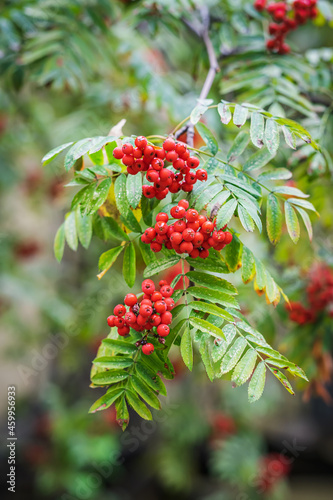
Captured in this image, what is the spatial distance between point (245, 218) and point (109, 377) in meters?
0.45

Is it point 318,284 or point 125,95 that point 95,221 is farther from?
point 125,95

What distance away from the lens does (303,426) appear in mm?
4398

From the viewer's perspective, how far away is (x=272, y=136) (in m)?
0.92

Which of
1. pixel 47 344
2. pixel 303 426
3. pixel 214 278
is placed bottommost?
pixel 303 426

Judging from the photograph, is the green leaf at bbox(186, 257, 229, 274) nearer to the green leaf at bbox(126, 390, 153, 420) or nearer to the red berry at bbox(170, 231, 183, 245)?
the red berry at bbox(170, 231, 183, 245)

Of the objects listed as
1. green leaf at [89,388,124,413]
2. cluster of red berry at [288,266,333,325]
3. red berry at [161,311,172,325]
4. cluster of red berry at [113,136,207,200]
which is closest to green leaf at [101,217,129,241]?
cluster of red berry at [113,136,207,200]

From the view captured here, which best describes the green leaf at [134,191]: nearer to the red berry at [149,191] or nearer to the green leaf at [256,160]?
the red berry at [149,191]

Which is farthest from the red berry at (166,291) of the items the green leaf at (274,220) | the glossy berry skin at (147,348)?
the green leaf at (274,220)

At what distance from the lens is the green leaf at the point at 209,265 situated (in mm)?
858

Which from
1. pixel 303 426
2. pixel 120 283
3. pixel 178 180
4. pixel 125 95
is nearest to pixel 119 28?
pixel 125 95

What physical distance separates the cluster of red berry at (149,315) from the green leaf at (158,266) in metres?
0.02

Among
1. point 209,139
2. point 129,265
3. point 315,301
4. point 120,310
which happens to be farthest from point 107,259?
point 315,301

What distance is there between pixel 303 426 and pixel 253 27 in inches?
161

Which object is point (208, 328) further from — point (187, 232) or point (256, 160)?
point (256, 160)
